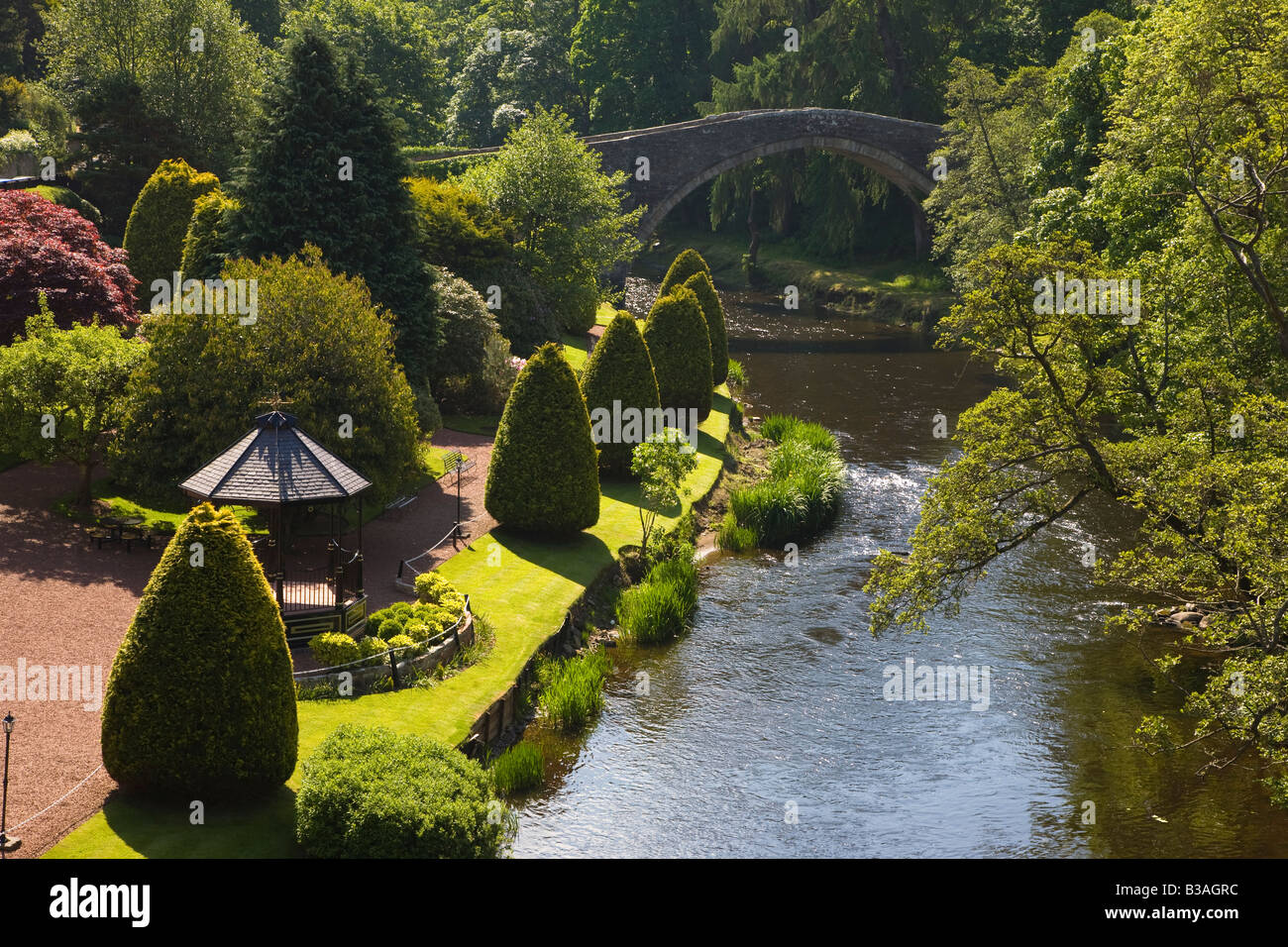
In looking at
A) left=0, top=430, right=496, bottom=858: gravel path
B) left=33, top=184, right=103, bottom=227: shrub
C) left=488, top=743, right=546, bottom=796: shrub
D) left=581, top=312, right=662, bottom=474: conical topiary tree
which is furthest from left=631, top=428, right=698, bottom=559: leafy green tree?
left=33, top=184, right=103, bottom=227: shrub

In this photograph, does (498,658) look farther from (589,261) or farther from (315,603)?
(589,261)

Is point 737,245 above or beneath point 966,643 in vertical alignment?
above

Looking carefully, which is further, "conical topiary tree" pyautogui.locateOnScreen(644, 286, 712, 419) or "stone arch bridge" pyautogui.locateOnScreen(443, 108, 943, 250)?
"stone arch bridge" pyautogui.locateOnScreen(443, 108, 943, 250)

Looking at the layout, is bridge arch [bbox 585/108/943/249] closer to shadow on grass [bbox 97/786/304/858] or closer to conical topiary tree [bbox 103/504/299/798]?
conical topiary tree [bbox 103/504/299/798]

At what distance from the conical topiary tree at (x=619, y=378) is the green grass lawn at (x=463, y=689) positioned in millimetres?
1333

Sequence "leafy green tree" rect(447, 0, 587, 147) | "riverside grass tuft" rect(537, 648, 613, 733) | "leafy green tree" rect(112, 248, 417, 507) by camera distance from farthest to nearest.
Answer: "leafy green tree" rect(447, 0, 587, 147) → "leafy green tree" rect(112, 248, 417, 507) → "riverside grass tuft" rect(537, 648, 613, 733)

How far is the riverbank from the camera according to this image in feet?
215

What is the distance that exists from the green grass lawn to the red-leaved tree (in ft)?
37.7

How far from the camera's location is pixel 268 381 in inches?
996

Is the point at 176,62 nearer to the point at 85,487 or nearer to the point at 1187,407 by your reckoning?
the point at 85,487

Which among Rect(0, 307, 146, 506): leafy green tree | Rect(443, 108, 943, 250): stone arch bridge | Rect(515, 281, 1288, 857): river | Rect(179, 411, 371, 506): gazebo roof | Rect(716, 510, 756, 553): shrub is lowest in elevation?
Rect(515, 281, 1288, 857): river

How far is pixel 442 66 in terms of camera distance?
81375 millimetres
